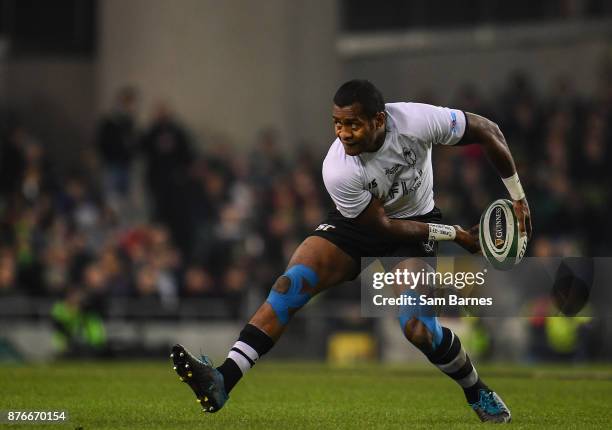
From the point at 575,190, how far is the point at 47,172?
26.7 feet

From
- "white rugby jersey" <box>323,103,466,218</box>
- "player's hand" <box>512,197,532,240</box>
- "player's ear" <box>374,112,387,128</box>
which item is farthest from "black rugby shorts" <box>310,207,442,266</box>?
"player's ear" <box>374,112,387,128</box>

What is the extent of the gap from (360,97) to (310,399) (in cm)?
288

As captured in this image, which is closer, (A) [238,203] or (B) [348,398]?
(B) [348,398]

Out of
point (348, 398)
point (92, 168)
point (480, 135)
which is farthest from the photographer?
point (92, 168)

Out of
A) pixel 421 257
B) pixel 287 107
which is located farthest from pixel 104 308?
pixel 421 257

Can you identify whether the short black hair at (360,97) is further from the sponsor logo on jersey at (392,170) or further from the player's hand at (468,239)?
the player's hand at (468,239)

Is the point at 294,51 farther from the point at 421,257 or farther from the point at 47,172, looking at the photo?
the point at 421,257

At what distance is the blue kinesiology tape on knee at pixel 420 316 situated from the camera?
8305mm

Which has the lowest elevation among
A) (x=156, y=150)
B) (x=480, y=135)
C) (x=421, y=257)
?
(x=156, y=150)

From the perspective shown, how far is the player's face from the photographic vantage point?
8.10m

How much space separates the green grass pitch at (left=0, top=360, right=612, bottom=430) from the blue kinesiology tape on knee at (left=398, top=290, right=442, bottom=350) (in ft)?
1.68

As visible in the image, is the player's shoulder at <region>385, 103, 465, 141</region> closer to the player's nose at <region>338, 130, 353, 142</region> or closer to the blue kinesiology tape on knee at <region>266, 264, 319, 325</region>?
the player's nose at <region>338, 130, 353, 142</region>

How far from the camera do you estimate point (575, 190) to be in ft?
60.6

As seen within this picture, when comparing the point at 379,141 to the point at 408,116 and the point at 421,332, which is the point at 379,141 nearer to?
the point at 408,116
